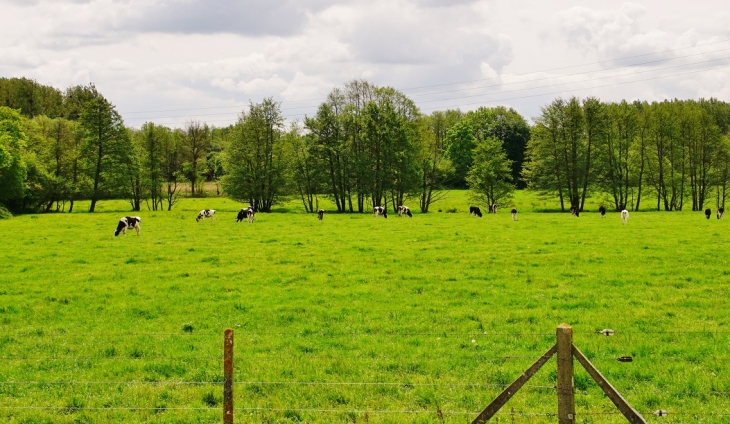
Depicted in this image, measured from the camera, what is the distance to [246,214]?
48.8m

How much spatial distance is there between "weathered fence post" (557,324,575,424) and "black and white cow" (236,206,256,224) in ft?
138

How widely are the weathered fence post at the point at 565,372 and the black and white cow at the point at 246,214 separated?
1650 inches

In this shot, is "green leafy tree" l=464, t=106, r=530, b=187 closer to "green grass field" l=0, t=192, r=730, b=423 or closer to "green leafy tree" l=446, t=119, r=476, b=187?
"green leafy tree" l=446, t=119, r=476, b=187

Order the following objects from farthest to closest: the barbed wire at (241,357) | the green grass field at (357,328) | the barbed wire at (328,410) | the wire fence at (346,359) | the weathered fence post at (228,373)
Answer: the barbed wire at (241,357) < the green grass field at (357,328) < the wire fence at (346,359) < the barbed wire at (328,410) < the weathered fence post at (228,373)

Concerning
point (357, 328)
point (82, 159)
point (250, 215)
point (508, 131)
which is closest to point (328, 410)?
point (357, 328)

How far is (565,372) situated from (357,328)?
25.7 ft

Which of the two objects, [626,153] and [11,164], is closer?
[11,164]

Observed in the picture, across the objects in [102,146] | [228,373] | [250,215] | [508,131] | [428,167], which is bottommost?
[228,373]

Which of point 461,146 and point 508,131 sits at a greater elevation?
point 508,131

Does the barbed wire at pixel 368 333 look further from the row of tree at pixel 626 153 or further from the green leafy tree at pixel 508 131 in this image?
the green leafy tree at pixel 508 131

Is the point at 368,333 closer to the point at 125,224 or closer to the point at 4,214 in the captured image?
the point at 125,224

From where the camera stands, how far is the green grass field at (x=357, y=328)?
325 inches

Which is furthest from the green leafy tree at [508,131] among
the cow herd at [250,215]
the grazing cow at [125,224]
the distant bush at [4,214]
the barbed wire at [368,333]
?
the barbed wire at [368,333]

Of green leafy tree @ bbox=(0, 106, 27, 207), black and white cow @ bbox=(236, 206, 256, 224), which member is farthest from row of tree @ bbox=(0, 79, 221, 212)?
black and white cow @ bbox=(236, 206, 256, 224)
